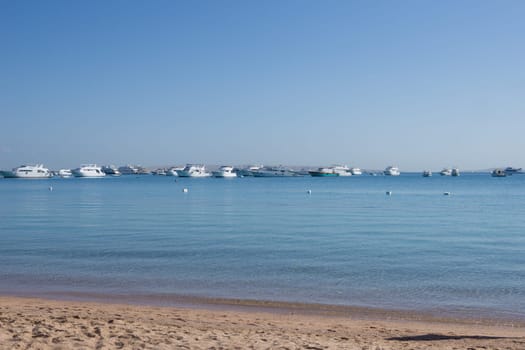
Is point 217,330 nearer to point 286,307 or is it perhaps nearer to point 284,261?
point 286,307

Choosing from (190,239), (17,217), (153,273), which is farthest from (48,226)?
(153,273)

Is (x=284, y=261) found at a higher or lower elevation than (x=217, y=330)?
lower

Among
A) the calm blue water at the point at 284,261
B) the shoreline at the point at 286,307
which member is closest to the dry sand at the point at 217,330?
the shoreline at the point at 286,307

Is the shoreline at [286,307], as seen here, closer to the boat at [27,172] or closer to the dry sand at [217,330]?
the dry sand at [217,330]

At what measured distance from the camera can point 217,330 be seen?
36.5 feet

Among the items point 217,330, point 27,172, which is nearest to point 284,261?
point 217,330

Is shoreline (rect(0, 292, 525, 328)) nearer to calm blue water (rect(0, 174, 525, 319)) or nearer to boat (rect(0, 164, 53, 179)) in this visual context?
calm blue water (rect(0, 174, 525, 319))

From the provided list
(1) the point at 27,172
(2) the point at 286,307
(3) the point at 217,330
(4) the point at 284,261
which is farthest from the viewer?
(1) the point at 27,172

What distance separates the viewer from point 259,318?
1293 centimetres

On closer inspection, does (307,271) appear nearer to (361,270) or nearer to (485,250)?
(361,270)

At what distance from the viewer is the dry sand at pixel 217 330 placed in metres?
9.73

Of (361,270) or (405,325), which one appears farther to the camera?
(361,270)

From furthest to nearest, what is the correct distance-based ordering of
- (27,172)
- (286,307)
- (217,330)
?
(27,172)
(286,307)
(217,330)

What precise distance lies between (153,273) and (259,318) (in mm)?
7112
